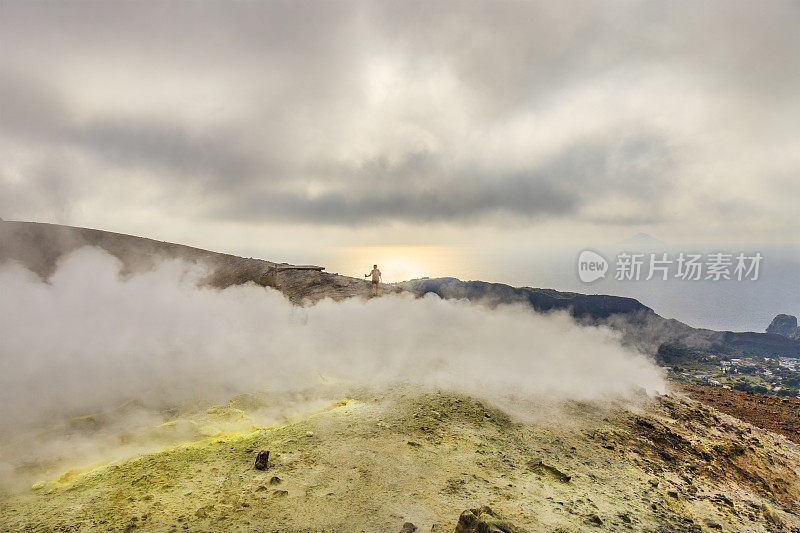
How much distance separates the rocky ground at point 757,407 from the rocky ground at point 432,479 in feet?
10.4

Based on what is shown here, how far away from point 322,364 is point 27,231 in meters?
19.0

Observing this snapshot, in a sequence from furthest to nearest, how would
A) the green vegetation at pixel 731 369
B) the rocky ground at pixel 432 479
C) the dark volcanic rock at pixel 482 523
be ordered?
the green vegetation at pixel 731 369
the rocky ground at pixel 432 479
the dark volcanic rock at pixel 482 523

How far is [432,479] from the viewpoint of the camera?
5.64 m

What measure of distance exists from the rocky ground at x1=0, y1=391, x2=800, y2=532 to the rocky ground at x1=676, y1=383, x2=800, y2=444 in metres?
3.18

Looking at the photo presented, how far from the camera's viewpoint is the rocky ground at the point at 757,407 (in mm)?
11163

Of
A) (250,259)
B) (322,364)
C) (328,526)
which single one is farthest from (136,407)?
(250,259)

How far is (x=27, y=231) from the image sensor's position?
18.8 meters

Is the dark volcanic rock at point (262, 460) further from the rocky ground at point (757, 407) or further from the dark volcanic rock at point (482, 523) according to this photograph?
the rocky ground at point (757, 407)

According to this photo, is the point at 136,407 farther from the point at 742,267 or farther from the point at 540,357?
the point at 742,267

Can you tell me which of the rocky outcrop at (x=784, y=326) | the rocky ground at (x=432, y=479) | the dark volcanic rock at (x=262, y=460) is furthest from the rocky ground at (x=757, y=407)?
the rocky outcrop at (x=784, y=326)

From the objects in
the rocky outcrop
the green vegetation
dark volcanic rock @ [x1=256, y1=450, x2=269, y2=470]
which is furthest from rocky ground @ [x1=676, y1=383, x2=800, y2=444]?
the rocky outcrop

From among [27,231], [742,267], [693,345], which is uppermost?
[742,267]

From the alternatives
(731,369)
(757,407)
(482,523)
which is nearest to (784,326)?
(731,369)

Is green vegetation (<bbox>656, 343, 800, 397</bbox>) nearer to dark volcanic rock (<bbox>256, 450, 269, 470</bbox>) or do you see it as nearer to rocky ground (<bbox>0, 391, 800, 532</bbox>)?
rocky ground (<bbox>0, 391, 800, 532</bbox>)
